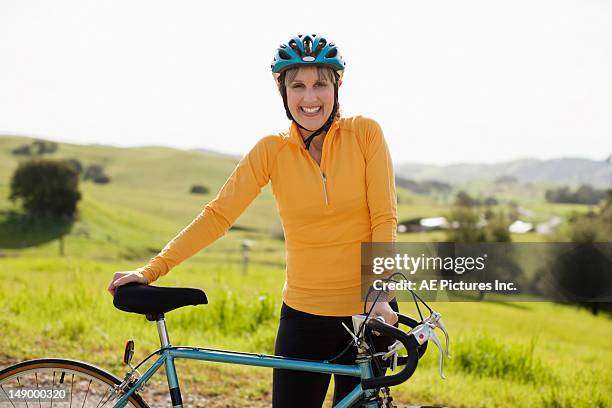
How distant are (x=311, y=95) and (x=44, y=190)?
200 ft

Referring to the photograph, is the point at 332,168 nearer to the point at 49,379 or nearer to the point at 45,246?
the point at 49,379

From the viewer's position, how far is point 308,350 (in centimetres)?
261

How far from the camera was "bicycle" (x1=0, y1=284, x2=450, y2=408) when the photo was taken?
223 cm

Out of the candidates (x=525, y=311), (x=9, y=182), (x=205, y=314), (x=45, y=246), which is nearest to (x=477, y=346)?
(x=205, y=314)

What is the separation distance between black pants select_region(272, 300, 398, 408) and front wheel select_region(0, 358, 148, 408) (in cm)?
56

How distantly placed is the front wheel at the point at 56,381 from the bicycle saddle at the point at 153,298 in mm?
307

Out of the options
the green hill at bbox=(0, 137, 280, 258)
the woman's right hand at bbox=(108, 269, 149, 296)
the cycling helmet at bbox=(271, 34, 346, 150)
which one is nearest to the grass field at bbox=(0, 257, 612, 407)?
the woman's right hand at bbox=(108, 269, 149, 296)

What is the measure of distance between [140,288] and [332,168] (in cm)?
86

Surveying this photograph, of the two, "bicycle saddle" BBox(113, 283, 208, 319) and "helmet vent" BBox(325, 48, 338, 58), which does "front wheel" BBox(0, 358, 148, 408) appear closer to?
"bicycle saddle" BBox(113, 283, 208, 319)

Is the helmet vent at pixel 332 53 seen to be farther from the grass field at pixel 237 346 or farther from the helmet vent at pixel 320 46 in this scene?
the grass field at pixel 237 346

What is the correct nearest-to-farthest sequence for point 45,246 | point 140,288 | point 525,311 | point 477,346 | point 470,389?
1. point 140,288
2. point 470,389
3. point 477,346
4. point 525,311
5. point 45,246

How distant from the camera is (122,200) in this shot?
7950 cm

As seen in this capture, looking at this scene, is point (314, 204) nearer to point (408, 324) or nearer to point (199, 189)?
point (408, 324)

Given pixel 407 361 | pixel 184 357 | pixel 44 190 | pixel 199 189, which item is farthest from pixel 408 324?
pixel 199 189
